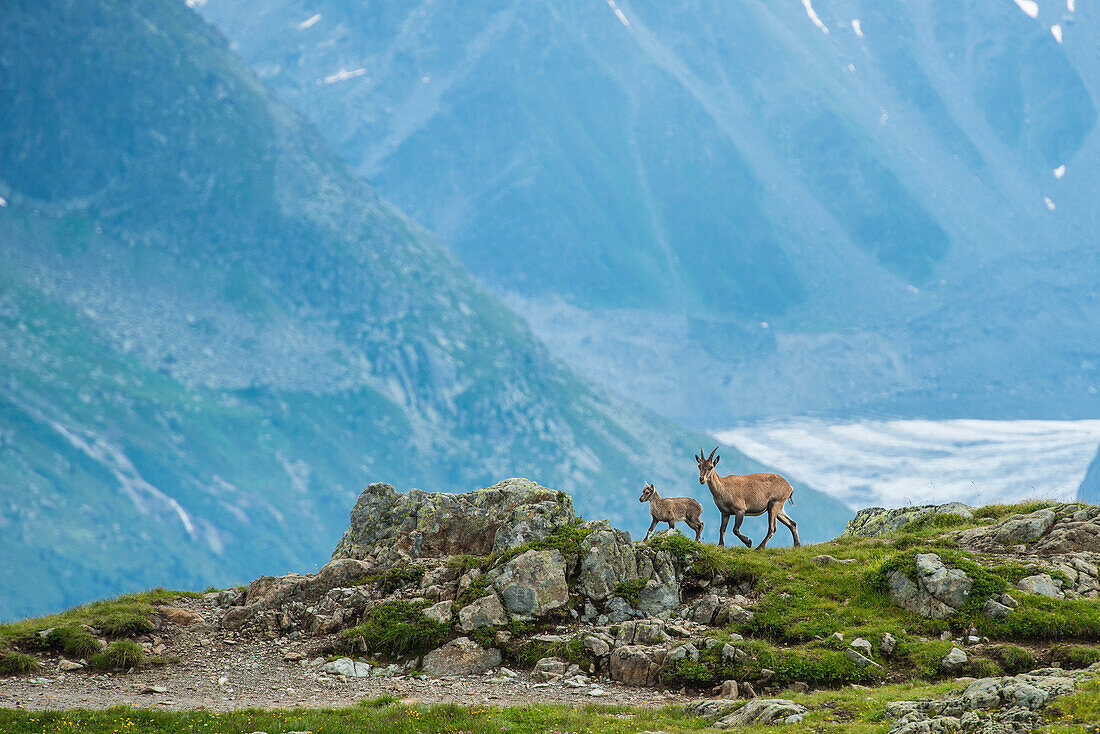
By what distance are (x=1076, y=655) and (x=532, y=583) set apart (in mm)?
14282

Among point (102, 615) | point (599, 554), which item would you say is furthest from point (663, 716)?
point (102, 615)

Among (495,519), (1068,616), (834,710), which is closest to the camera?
(834,710)

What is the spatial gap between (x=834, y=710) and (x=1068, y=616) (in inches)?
319

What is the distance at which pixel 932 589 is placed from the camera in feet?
99.7

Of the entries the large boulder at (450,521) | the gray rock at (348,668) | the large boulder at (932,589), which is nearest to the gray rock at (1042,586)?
the large boulder at (932,589)

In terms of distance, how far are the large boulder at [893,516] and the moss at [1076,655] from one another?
41.3 feet

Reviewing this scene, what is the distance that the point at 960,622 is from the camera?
29.3 metres

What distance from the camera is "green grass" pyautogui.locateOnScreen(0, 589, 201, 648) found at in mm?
30831

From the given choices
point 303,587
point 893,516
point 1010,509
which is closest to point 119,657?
point 303,587

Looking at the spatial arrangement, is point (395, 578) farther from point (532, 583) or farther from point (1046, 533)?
point (1046, 533)

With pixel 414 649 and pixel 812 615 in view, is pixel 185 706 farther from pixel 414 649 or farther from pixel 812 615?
pixel 812 615

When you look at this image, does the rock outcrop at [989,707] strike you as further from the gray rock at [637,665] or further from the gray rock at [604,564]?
the gray rock at [604,564]

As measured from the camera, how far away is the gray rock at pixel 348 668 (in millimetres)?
30062

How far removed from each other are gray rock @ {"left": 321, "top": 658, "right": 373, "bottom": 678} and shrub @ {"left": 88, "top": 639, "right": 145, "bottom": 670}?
16.6 ft
